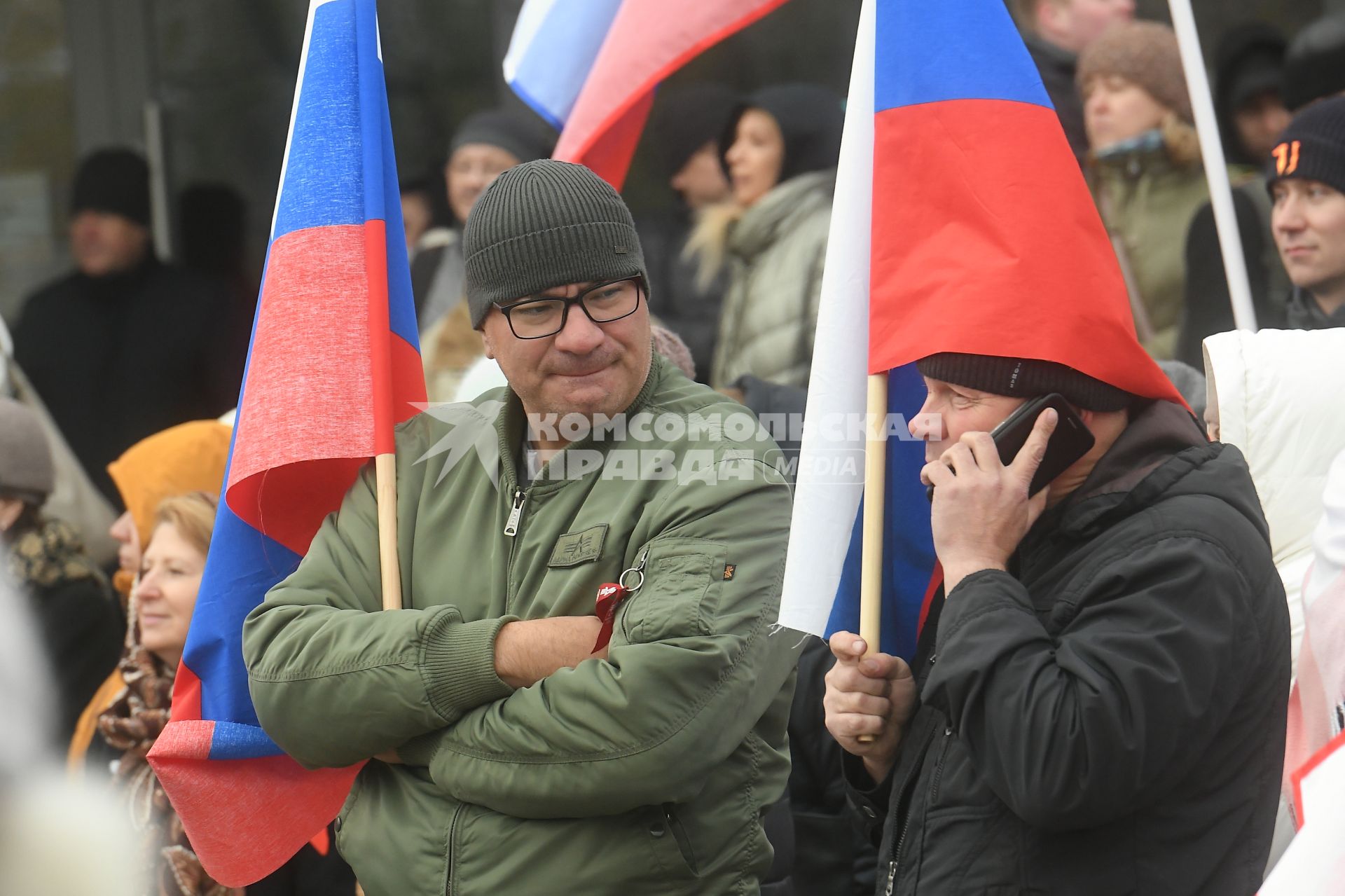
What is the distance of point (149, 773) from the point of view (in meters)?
3.76

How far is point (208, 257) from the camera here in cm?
747

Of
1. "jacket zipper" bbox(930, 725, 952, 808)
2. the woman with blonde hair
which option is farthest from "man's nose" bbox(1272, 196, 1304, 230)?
the woman with blonde hair

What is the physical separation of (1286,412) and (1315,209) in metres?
0.94

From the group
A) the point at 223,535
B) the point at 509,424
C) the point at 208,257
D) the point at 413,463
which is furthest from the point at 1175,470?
the point at 208,257

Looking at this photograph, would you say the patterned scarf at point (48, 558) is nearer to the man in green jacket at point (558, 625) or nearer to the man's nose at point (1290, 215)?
the man in green jacket at point (558, 625)

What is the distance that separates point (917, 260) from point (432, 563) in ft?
3.12

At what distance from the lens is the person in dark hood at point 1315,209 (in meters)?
3.69

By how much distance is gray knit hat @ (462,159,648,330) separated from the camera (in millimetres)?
2541

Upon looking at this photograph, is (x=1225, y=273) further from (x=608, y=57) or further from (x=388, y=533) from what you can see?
(x=388, y=533)

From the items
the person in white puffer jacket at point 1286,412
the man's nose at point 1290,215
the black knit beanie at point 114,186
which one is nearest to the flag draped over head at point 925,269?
the person in white puffer jacket at point 1286,412

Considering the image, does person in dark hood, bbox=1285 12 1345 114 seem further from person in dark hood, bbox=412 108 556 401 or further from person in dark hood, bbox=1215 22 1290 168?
person in dark hood, bbox=412 108 556 401

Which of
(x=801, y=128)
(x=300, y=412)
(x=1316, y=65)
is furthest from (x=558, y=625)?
(x=1316, y=65)

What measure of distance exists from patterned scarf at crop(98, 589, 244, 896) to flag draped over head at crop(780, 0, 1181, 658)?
1.83 meters

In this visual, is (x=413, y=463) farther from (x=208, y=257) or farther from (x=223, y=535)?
(x=208, y=257)
